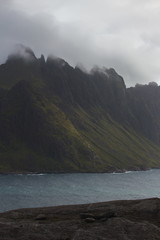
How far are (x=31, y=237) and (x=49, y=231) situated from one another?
139 centimetres

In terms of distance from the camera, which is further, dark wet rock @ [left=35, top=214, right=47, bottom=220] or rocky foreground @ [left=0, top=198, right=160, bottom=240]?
dark wet rock @ [left=35, top=214, right=47, bottom=220]

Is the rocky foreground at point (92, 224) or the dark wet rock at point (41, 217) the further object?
the dark wet rock at point (41, 217)


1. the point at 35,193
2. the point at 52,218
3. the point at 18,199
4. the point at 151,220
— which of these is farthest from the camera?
the point at 35,193

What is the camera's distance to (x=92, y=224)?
88.6 ft

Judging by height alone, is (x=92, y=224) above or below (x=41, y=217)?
below

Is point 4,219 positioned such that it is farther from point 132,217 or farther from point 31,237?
point 132,217

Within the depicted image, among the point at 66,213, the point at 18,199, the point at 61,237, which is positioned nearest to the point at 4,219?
the point at 66,213

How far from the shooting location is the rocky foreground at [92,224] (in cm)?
2497

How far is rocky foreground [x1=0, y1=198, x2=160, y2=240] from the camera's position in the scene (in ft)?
81.9

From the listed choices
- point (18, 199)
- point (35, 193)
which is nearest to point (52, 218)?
point (18, 199)

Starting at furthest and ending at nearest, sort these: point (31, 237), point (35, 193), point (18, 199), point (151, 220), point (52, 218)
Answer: point (35, 193), point (18, 199), point (52, 218), point (151, 220), point (31, 237)

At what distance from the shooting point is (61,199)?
174 metres

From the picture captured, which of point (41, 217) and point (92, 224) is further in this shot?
point (41, 217)

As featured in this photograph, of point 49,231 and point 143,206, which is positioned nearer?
point 49,231
